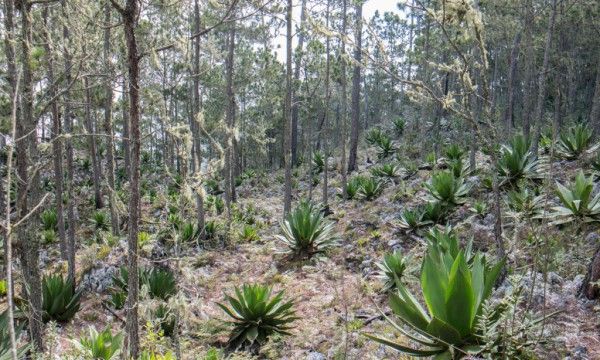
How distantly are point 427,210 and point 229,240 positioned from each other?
512 centimetres

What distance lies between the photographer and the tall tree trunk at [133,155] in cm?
277

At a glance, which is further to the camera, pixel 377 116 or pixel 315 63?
pixel 377 116

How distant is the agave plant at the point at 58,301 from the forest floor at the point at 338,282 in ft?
0.68

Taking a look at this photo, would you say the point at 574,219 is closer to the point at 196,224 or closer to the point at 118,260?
the point at 118,260

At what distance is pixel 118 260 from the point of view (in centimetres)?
859

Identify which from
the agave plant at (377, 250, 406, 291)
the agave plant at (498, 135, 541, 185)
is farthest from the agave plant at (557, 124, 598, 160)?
the agave plant at (377, 250, 406, 291)

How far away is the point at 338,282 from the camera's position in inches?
279

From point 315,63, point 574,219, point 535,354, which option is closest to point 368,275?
point 574,219

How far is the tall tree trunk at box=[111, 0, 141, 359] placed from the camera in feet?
9.09

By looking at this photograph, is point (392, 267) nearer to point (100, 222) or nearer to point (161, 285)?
point (161, 285)

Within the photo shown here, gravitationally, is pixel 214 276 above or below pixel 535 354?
below

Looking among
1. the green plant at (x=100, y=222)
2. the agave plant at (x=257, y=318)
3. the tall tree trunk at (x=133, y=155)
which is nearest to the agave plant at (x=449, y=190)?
the agave plant at (x=257, y=318)

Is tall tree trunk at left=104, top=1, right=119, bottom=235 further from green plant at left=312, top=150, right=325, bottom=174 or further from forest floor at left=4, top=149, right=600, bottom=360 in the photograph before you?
green plant at left=312, top=150, right=325, bottom=174

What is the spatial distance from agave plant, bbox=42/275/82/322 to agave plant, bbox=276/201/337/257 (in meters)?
3.77
